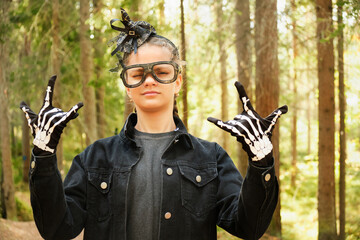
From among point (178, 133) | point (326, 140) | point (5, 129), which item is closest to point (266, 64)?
point (326, 140)

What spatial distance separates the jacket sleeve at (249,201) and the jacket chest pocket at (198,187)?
0.06 meters

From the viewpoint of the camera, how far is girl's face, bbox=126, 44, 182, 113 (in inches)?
95.6

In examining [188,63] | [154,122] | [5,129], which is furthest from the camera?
[5,129]

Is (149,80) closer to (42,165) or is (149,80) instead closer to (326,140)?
(42,165)

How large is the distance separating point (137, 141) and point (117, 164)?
0.67ft

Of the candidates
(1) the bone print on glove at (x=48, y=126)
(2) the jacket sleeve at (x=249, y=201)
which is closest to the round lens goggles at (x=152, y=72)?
(1) the bone print on glove at (x=48, y=126)

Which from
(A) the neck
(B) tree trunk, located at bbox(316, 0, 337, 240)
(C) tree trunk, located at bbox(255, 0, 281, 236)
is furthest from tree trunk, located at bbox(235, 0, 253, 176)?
(A) the neck

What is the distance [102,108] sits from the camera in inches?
533

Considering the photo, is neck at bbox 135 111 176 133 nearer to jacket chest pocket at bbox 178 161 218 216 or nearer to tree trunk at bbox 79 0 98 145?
jacket chest pocket at bbox 178 161 218 216

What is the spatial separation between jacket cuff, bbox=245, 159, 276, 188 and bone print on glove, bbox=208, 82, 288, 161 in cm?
5

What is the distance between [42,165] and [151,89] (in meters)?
0.83

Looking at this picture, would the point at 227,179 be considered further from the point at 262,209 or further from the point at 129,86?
the point at 129,86

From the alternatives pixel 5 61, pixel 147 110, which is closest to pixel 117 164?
pixel 147 110

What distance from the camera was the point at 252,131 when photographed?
6.53ft
